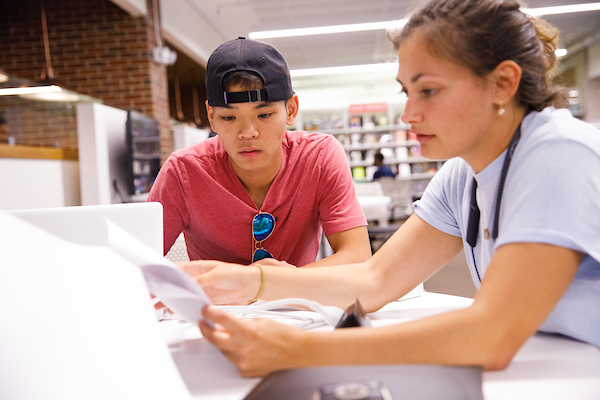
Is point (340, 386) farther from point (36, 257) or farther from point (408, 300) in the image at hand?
point (408, 300)

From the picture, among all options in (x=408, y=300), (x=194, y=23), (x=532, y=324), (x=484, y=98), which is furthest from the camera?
(x=194, y=23)

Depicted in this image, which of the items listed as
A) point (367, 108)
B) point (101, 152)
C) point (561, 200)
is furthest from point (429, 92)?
point (367, 108)

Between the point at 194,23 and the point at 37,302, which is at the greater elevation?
the point at 194,23

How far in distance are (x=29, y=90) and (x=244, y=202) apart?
189 inches

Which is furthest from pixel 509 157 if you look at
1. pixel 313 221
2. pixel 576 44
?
pixel 576 44

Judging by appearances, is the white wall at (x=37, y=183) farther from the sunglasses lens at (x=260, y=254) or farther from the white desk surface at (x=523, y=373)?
the white desk surface at (x=523, y=373)

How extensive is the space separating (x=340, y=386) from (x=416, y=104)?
507 mm

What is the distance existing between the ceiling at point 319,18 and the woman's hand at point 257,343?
6.08m

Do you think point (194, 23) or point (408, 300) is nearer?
point (408, 300)

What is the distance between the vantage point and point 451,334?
0.58 meters

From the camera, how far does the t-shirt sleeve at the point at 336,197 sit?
1382 mm

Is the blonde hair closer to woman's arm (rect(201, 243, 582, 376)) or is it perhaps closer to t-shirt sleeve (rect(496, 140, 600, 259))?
t-shirt sleeve (rect(496, 140, 600, 259))

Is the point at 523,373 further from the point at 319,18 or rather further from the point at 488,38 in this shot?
the point at 319,18

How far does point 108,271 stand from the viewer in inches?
18.6
